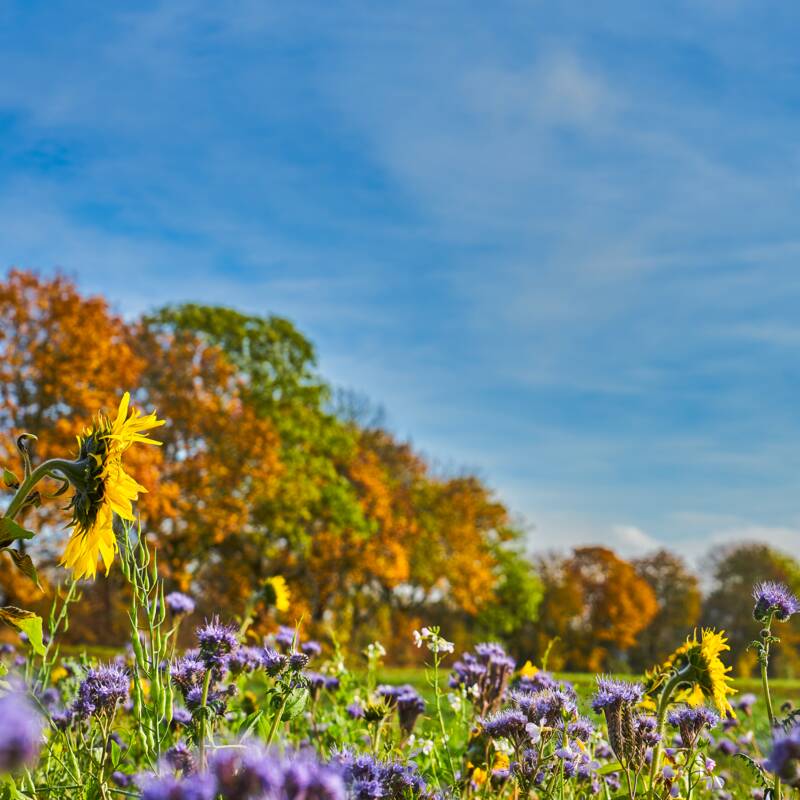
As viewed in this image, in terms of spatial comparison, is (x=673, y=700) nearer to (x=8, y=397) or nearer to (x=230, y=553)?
(x=8, y=397)


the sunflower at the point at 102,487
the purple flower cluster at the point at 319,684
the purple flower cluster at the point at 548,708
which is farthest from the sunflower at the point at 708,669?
the purple flower cluster at the point at 319,684

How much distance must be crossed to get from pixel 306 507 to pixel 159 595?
2341 cm

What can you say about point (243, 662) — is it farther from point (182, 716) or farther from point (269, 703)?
point (269, 703)

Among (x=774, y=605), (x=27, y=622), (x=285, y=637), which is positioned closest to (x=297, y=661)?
(x=27, y=622)

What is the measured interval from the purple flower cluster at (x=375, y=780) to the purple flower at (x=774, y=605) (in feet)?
4.41

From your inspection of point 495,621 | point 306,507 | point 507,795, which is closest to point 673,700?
point 507,795

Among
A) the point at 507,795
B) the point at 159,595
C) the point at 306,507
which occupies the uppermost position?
the point at 306,507

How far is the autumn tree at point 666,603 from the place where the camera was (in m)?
47.4

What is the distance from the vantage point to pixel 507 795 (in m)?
3.72

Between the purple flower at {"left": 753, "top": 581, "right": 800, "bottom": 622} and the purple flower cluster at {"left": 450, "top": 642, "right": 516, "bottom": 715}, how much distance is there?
149 cm

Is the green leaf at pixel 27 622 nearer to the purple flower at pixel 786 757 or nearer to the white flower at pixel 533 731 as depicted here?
the white flower at pixel 533 731

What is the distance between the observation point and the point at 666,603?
49562 millimetres

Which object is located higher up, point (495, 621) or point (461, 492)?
point (461, 492)

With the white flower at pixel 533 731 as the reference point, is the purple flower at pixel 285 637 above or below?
above
